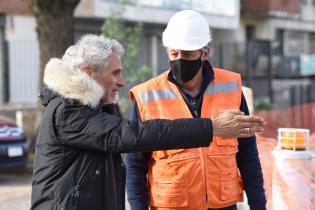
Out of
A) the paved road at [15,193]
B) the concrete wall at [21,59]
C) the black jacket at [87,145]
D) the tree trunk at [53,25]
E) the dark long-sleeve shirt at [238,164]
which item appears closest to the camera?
the black jacket at [87,145]

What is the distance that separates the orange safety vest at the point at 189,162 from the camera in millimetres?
2979

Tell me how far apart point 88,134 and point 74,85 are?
0.23m

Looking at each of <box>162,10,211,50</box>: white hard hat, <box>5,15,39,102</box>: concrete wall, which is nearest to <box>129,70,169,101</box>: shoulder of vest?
<box>162,10,211,50</box>: white hard hat

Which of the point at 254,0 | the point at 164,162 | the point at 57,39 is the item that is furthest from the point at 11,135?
the point at 254,0

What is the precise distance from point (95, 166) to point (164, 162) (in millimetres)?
508

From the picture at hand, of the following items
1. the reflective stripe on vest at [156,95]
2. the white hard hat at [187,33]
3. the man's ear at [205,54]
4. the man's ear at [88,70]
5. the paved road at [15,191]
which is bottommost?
the paved road at [15,191]

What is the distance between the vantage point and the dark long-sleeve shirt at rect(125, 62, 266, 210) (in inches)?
122

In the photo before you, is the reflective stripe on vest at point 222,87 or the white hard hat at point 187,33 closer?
the white hard hat at point 187,33

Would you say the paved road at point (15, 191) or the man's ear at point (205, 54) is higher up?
the man's ear at point (205, 54)

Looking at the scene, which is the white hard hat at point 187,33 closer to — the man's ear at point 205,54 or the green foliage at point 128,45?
the man's ear at point 205,54

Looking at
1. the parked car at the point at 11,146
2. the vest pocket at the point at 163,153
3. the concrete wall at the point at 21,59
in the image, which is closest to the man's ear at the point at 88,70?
the vest pocket at the point at 163,153

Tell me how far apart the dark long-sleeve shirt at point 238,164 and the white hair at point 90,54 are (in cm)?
50

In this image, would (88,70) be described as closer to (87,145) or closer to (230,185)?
(87,145)

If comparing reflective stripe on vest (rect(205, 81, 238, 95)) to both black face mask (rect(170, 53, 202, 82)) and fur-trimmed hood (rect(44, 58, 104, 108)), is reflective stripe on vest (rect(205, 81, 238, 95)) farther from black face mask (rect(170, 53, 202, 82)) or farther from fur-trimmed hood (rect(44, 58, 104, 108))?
fur-trimmed hood (rect(44, 58, 104, 108))
